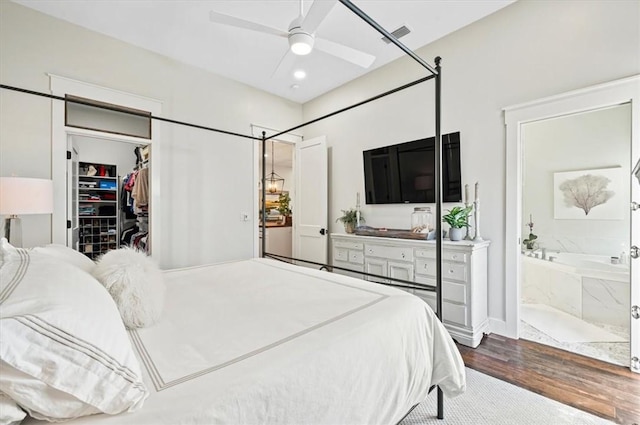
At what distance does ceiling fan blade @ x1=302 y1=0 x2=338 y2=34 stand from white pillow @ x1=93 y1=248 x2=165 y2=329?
1715mm

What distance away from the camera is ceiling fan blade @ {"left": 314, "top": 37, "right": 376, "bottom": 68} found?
7.25 ft

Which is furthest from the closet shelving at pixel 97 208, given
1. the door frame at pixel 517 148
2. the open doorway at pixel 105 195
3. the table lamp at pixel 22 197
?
the door frame at pixel 517 148

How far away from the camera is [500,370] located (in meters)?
2.19

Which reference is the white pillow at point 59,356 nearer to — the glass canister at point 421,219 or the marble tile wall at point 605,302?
the glass canister at point 421,219

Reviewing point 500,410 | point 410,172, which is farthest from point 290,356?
point 410,172

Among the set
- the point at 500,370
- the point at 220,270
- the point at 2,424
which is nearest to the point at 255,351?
the point at 2,424

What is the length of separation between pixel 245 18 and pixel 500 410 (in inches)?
146

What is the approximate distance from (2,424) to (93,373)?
0.51 feet

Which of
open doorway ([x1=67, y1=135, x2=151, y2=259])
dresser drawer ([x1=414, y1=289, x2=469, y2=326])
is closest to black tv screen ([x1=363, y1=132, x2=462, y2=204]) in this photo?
dresser drawer ([x1=414, y1=289, x2=469, y2=326])

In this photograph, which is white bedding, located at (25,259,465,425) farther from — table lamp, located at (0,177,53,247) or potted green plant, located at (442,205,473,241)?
potted green plant, located at (442,205,473,241)

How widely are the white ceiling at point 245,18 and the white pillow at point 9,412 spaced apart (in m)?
2.88

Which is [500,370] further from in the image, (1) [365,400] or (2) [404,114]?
(2) [404,114]

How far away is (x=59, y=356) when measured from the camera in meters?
0.63

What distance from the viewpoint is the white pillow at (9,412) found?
0.58 meters
